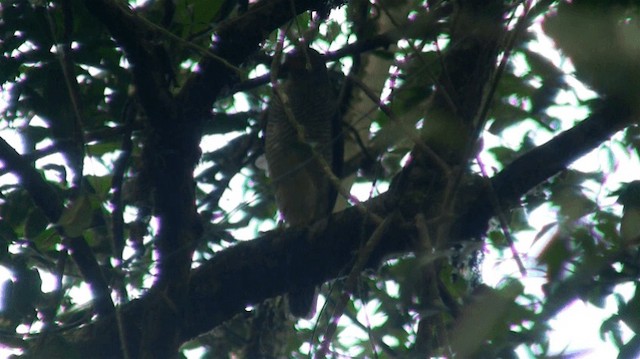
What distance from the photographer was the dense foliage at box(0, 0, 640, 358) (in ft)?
5.31

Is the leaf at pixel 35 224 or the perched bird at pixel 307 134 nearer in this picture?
the leaf at pixel 35 224

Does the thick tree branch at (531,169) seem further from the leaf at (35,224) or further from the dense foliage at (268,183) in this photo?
the leaf at (35,224)

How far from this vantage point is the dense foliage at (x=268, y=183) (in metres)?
1.62

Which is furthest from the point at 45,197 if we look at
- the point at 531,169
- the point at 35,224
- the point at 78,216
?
the point at 531,169

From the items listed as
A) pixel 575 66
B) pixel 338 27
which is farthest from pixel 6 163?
pixel 575 66

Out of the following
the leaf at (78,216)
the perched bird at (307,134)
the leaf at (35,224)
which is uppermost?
the perched bird at (307,134)

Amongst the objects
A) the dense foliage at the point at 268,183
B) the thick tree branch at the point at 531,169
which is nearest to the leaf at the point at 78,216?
the dense foliage at the point at 268,183

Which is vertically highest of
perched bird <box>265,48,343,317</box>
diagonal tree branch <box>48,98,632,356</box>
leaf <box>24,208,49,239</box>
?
perched bird <box>265,48,343,317</box>

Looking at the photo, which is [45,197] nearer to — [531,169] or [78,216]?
[78,216]

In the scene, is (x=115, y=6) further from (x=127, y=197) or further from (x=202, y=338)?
(x=202, y=338)

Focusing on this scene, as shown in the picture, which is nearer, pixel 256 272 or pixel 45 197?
pixel 45 197

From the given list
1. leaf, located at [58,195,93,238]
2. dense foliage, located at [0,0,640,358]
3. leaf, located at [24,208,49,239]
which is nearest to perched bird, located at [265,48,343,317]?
dense foliage, located at [0,0,640,358]

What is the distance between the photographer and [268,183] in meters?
2.62

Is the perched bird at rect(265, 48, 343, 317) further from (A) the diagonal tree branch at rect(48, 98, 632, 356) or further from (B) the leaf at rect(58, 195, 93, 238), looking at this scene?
(B) the leaf at rect(58, 195, 93, 238)
